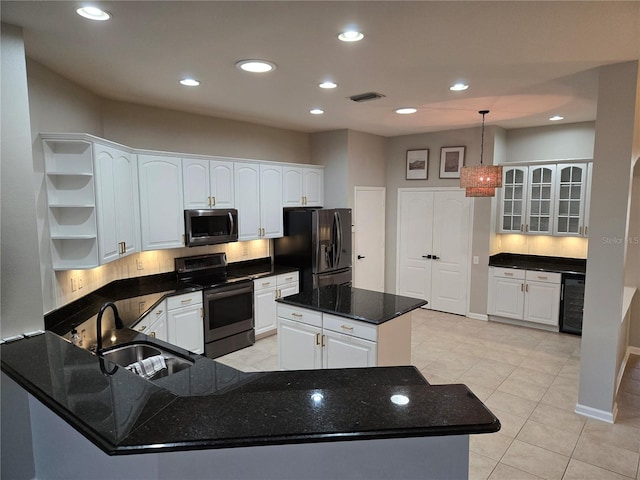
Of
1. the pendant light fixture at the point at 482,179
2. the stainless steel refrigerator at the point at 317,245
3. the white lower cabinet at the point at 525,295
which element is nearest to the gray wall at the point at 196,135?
the stainless steel refrigerator at the point at 317,245

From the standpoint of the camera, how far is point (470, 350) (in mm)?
4742

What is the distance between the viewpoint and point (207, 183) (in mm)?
4539

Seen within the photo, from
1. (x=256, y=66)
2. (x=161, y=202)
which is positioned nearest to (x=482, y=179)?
(x=256, y=66)

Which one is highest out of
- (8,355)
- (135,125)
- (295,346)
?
(135,125)

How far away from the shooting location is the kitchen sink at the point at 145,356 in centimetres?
227

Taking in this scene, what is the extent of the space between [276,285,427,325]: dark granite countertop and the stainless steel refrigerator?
1456 millimetres

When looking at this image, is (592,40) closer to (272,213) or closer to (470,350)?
(470,350)

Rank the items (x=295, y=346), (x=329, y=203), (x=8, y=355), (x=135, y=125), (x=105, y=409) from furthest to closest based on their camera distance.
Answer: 1. (x=329, y=203)
2. (x=135, y=125)
3. (x=295, y=346)
4. (x=8, y=355)
5. (x=105, y=409)

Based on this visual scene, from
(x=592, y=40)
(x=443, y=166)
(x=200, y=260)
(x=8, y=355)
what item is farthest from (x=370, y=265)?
(x=8, y=355)

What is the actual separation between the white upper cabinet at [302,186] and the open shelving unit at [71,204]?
2.69 meters

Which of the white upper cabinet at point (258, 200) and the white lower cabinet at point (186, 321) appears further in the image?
the white upper cabinet at point (258, 200)

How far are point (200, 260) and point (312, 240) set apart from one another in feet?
4.71

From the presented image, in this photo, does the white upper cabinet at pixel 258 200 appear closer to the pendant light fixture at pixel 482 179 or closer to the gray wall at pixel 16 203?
the pendant light fixture at pixel 482 179

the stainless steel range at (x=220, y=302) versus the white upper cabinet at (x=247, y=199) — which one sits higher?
the white upper cabinet at (x=247, y=199)
